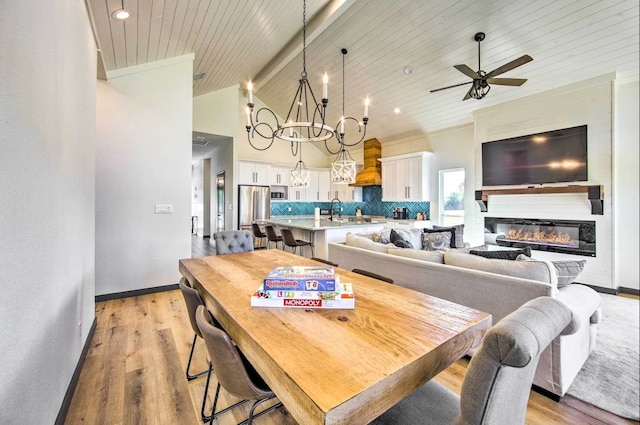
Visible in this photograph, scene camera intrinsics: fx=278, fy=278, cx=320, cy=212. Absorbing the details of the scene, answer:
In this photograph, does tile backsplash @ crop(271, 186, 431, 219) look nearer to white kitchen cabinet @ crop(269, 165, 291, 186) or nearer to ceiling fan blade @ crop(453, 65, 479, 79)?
white kitchen cabinet @ crop(269, 165, 291, 186)

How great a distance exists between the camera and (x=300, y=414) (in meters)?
0.72

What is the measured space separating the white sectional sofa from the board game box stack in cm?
126

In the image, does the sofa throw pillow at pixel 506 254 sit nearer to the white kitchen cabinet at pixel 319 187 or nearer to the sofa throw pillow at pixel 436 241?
the sofa throw pillow at pixel 436 241

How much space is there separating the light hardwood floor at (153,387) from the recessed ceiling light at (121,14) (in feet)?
9.78

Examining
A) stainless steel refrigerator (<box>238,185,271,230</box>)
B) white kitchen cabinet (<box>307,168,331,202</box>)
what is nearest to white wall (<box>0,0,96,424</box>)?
stainless steel refrigerator (<box>238,185,271,230</box>)

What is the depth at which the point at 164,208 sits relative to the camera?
3.86m

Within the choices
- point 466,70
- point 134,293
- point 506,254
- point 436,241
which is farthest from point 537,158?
point 134,293

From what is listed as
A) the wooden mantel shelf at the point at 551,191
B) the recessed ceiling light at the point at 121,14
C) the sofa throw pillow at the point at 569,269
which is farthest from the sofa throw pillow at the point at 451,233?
the recessed ceiling light at the point at 121,14

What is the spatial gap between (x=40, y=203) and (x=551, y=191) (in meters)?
5.84

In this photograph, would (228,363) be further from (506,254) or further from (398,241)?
(398,241)

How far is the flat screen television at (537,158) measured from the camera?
4164 millimetres

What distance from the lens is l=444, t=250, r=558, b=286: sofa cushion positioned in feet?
6.16

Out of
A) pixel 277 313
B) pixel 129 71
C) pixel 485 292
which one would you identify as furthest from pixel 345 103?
pixel 277 313

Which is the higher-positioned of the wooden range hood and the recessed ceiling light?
the recessed ceiling light
